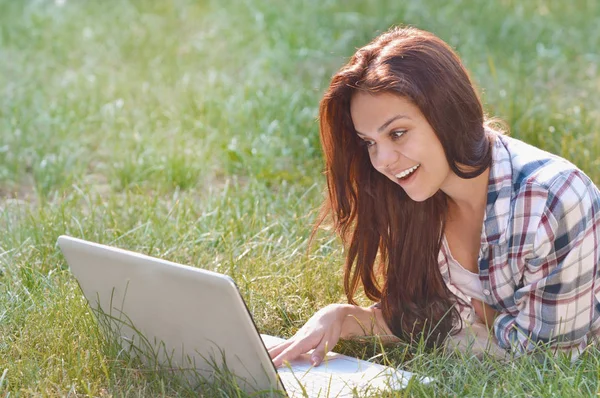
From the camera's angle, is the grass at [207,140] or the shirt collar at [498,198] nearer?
the shirt collar at [498,198]

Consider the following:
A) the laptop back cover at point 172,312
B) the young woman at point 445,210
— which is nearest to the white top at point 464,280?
the young woman at point 445,210

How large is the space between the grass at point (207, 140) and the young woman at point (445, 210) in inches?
4.8

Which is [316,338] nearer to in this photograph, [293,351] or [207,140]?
[293,351]

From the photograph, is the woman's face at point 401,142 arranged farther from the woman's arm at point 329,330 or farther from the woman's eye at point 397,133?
the woman's arm at point 329,330

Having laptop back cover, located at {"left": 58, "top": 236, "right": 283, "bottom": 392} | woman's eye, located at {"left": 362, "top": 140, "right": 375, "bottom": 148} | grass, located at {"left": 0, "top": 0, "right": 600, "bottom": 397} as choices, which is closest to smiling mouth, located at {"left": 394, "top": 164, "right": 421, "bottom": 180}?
woman's eye, located at {"left": 362, "top": 140, "right": 375, "bottom": 148}

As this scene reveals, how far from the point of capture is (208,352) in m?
2.43

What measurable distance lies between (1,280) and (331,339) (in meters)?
1.17

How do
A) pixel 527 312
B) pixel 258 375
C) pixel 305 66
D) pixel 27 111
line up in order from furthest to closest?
pixel 305 66 < pixel 27 111 < pixel 527 312 < pixel 258 375

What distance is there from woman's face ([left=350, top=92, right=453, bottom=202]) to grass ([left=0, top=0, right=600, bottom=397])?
1.51ft

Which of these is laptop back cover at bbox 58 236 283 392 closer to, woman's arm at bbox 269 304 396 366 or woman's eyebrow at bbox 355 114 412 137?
woman's arm at bbox 269 304 396 366

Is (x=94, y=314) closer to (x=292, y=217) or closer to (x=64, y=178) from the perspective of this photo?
(x=292, y=217)

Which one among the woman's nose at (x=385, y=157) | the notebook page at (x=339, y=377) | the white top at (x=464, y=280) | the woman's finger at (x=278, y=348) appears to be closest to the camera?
the notebook page at (x=339, y=377)

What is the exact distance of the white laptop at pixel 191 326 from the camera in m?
2.23

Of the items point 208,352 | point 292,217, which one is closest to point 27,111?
point 292,217
